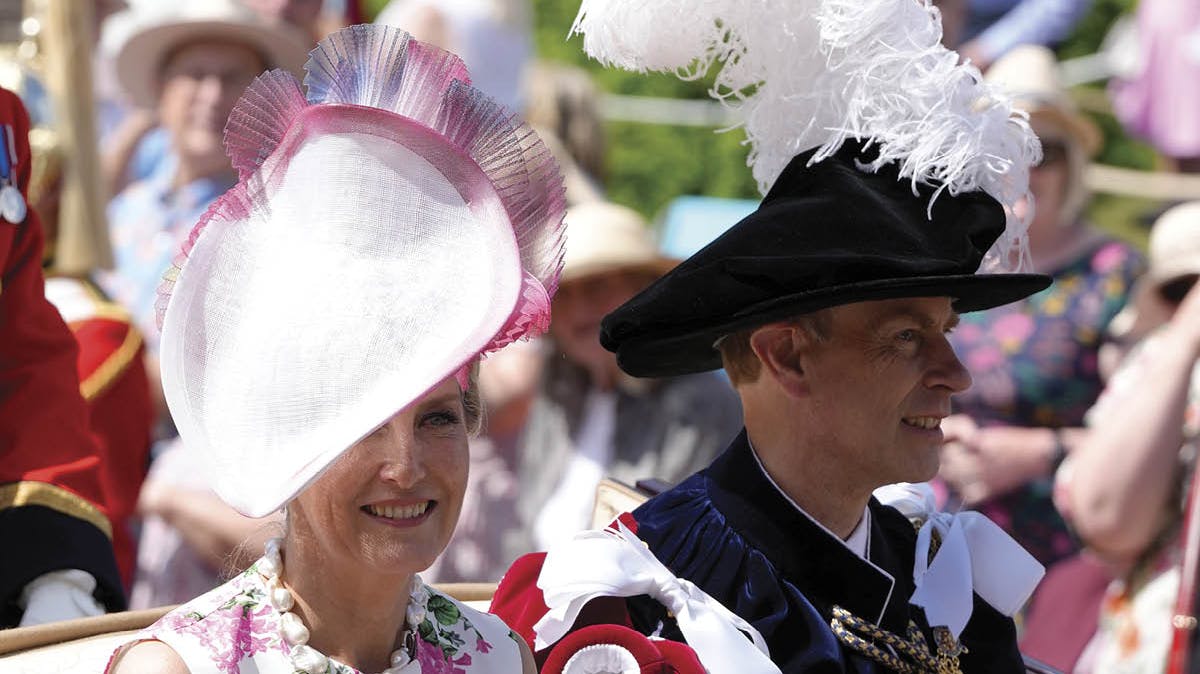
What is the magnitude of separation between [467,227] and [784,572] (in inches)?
34.0

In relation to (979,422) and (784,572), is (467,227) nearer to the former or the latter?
(784,572)

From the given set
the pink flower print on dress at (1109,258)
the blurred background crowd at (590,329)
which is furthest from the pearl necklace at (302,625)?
the pink flower print on dress at (1109,258)

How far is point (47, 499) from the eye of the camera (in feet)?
9.32

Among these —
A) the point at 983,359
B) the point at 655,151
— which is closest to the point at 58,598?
the point at 983,359

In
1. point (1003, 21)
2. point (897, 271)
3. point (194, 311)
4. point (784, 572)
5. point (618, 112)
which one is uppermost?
point (194, 311)

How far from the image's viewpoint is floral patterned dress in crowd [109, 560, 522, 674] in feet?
6.43

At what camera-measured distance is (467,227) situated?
206 centimetres

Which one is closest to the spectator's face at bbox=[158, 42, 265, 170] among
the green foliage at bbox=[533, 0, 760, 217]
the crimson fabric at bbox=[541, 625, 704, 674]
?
the crimson fabric at bbox=[541, 625, 704, 674]

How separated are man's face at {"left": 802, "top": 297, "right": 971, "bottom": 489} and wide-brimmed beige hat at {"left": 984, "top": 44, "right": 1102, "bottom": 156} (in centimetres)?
232

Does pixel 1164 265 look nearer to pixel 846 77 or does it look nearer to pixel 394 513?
pixel 846 77

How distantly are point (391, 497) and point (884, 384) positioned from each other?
2.94ft

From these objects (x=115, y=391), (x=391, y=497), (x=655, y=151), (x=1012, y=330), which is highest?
(x=391, y=497)

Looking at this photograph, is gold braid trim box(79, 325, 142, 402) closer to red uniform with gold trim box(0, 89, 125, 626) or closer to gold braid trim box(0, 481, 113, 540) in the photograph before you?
red uniform with gold trim box(0, 89, 125, 626)

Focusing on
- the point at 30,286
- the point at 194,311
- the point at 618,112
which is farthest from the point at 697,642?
the point at 618,112
